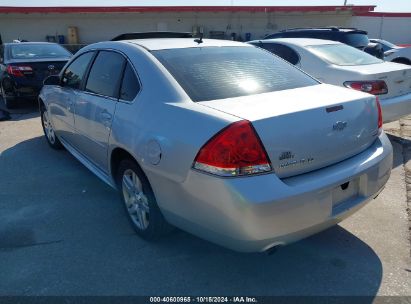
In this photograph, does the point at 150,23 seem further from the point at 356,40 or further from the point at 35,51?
the point at 356,40

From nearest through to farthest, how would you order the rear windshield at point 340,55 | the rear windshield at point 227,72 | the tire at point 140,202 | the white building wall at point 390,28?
the rear windshield at point 227,72 < the tire at point 140,202 < the rear windshield at point 340,55 < the white building wall at point 390,28

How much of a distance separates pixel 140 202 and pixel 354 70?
377 centimetres

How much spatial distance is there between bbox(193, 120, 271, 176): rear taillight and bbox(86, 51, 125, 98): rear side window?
1.40 metres

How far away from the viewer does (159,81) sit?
2842 mm

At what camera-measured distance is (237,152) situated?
2236 millimetres

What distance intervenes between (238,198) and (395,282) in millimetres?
1363

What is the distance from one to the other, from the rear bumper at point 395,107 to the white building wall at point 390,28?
79.7 ft

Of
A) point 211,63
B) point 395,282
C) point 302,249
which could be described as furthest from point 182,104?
point 395,282

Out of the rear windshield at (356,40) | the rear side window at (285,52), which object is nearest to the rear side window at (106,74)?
the rear side window at (285,52)

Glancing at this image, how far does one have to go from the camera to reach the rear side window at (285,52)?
6152 mm

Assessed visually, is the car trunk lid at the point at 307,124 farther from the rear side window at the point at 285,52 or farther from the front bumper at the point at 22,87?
the front bumper at the point at 22,87

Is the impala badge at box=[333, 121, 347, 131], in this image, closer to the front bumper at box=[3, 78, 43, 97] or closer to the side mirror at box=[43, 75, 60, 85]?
the side mirror at box=[43, 75, 60, 85]

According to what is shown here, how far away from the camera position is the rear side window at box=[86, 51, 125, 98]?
3369mm

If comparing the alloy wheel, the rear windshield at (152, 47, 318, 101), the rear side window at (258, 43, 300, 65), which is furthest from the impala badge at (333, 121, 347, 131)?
the rear side window at (258, 43, 300, 65)
